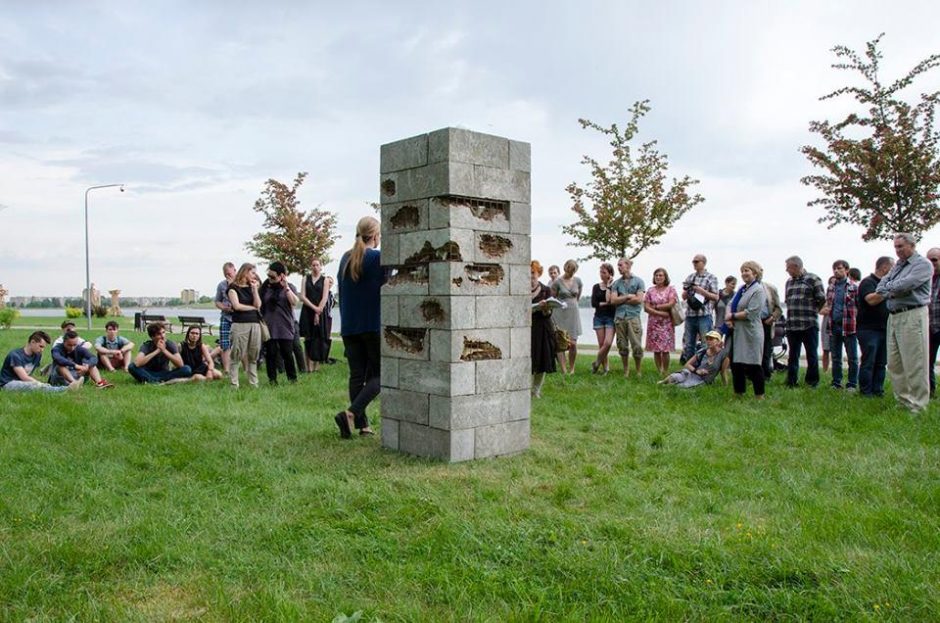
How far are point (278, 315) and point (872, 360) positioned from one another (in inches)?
337

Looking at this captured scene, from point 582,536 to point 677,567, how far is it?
2.10 feet

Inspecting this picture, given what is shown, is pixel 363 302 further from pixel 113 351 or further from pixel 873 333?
pixel 113 351

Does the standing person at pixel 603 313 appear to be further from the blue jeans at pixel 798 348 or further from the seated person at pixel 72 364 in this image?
the seated person at pixel 72 364

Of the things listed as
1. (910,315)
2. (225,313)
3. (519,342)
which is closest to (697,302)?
(910,315)

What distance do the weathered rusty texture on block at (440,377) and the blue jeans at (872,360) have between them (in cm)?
631

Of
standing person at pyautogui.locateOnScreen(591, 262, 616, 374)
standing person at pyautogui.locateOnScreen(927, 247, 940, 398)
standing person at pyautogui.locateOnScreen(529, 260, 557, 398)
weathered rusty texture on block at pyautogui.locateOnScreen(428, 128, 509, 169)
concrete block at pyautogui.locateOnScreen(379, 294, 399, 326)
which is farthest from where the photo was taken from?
standing person at pyautogui.locateOnScreen(591, 262, 616, 374)

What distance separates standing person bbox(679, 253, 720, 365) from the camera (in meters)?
12.1

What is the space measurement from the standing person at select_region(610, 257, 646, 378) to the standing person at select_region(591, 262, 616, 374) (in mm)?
253

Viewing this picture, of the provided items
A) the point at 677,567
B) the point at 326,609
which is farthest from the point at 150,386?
the point at 677,567

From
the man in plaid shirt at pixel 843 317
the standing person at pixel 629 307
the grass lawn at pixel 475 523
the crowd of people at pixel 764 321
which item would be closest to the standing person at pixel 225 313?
the grass lawn at pixel 475 523

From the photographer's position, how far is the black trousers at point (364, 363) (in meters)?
7.13

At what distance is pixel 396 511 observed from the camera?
4.93 metres

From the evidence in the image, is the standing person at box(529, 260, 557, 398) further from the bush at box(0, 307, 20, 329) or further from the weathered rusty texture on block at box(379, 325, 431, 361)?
the bush at box(0, 307, 20, 329)

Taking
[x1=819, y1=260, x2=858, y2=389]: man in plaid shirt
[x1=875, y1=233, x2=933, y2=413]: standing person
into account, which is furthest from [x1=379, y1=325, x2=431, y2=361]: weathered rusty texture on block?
[x1=819, y1=260, x2=858, y2=389]: man in plaid shirt
